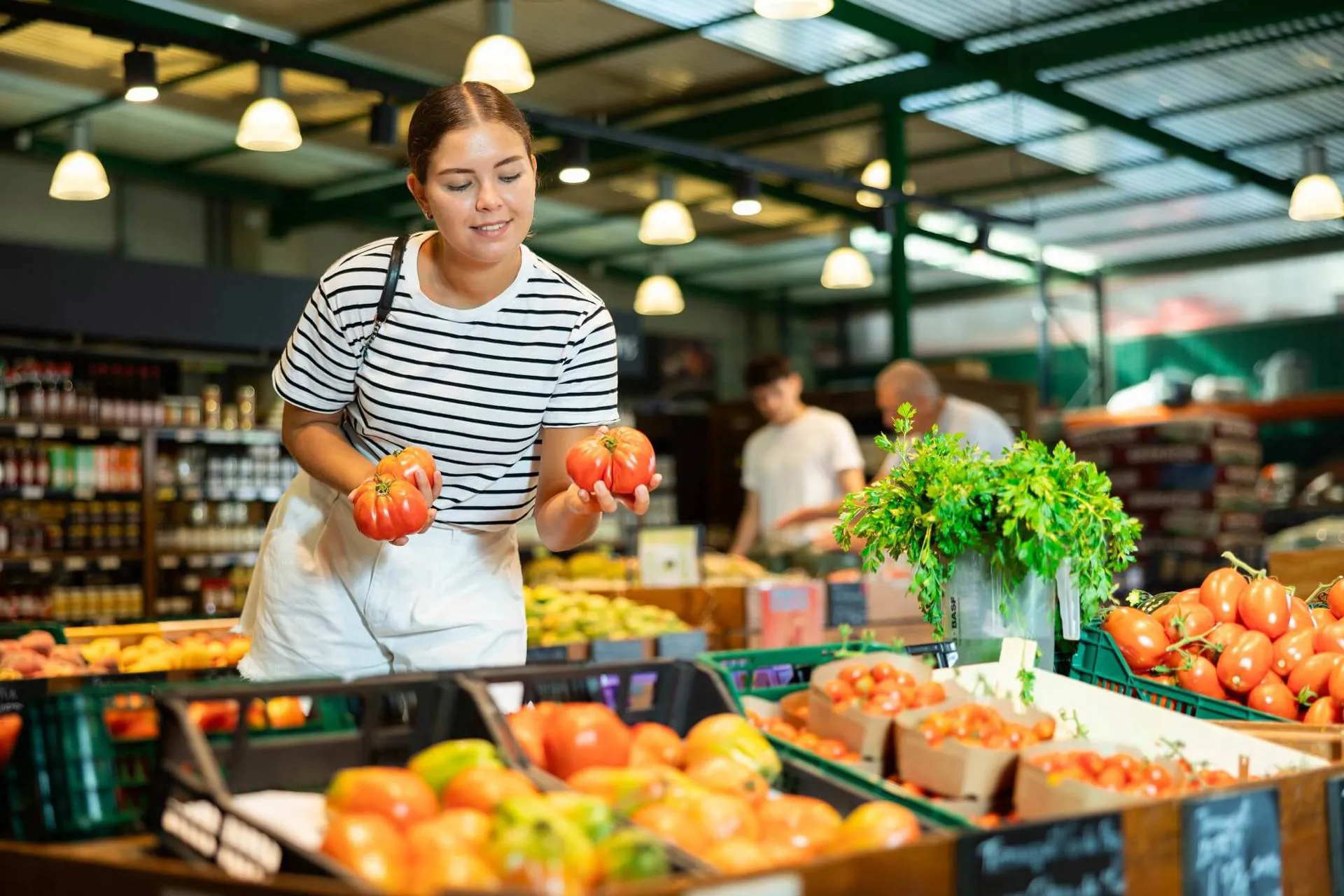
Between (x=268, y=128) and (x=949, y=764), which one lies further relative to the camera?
(x=268, y=128)

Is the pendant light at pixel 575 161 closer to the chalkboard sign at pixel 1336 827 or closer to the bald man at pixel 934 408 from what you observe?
the bald man at pixel 934 408

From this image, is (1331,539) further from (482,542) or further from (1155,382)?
(482,542)

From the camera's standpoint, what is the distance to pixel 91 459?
27.4 feet

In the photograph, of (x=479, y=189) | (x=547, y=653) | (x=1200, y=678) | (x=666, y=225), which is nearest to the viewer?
(x=479, y=189)

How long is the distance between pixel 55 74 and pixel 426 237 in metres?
7.99

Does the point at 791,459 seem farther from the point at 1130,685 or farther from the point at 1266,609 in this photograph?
the point at 1130,685

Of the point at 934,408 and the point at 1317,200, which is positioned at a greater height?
the point at 1317,200

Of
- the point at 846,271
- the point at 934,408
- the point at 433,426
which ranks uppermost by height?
the point at 846,271

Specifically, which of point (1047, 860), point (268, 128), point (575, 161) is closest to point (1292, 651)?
point (1047, 860)

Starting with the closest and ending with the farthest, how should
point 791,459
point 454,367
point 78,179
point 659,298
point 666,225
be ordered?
point 454,367
point 791,459
point 78,179
point 666,225
point 659,298

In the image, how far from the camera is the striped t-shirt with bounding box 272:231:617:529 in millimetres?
2180

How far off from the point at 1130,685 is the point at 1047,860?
3.21ft

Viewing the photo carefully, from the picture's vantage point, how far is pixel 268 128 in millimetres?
6387

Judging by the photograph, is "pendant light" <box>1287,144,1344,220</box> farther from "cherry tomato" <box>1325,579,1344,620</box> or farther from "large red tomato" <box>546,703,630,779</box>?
"large red tomato" <box>546,703,630,779</box>
